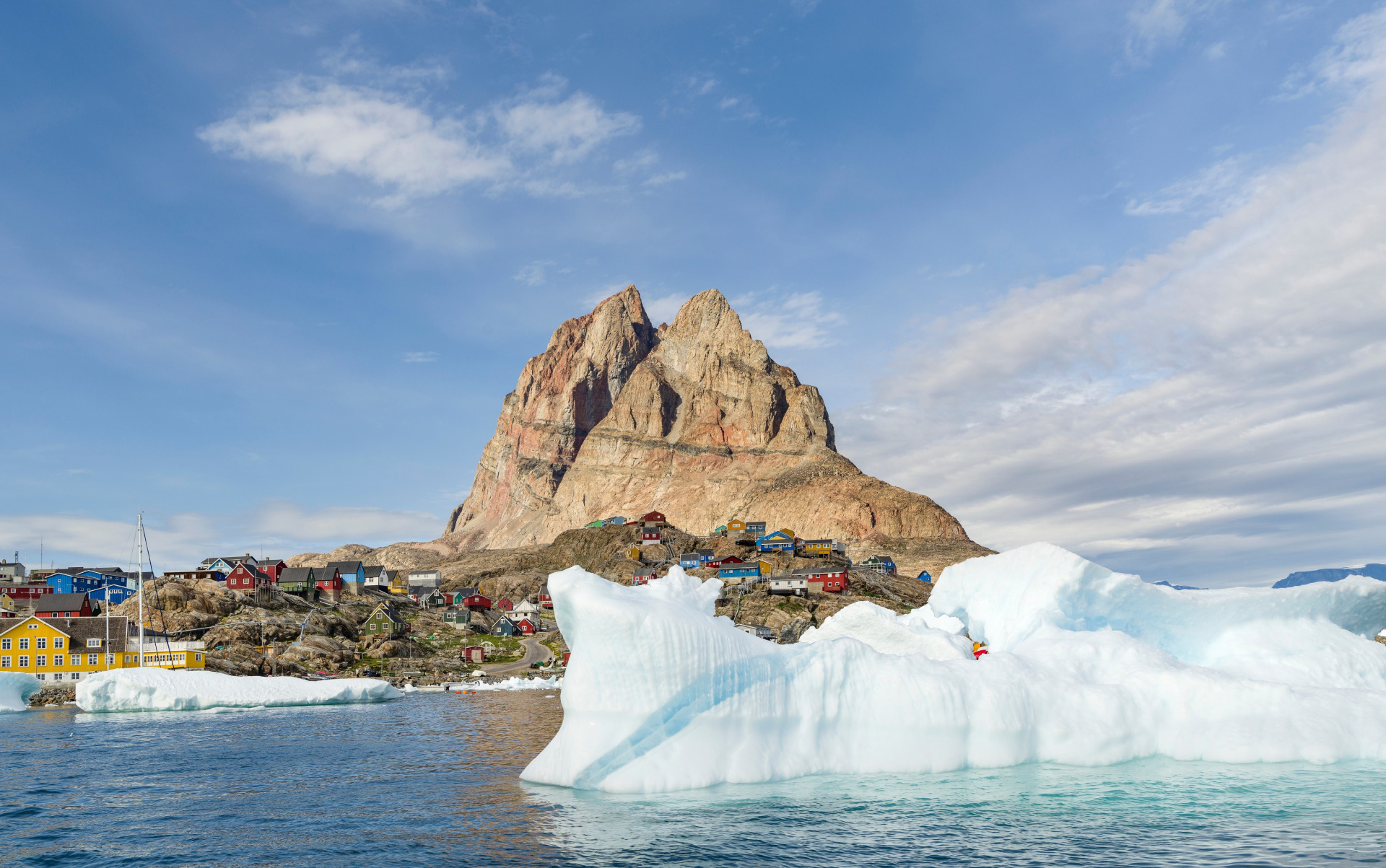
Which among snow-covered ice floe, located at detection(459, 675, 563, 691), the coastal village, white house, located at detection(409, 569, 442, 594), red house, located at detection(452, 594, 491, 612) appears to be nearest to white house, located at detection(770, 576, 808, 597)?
the coastal village

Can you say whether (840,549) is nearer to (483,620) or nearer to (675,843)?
(483,620)

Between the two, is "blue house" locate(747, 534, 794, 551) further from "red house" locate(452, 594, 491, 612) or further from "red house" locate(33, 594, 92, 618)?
"red house" locate(33, 594, 92, 618)

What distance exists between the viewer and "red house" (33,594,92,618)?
99.7 meters

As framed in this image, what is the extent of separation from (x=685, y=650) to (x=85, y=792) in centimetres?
2193

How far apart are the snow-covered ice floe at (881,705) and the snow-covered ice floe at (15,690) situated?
69568 millimetres

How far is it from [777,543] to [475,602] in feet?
209

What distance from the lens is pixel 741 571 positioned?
146 meters

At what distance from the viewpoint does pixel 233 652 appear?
84.6m

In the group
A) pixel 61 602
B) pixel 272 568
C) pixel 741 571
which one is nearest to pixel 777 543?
pixel 741 571

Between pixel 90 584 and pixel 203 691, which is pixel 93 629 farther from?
pixel 90 584

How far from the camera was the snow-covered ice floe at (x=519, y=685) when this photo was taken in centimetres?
8338

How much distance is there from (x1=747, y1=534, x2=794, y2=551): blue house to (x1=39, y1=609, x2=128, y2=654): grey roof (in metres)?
109

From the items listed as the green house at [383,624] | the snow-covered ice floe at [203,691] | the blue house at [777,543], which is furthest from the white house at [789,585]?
the snow-covered ice floe at [203,691]

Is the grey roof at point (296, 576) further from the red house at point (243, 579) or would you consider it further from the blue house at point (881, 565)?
the blue house at point (881, 565)
